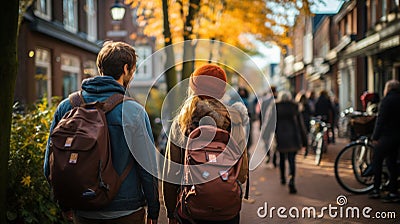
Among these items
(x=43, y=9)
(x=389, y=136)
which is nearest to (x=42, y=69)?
(x=43, y=9)

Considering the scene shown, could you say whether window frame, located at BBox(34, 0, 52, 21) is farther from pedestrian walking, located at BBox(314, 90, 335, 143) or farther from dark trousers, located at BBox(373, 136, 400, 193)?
dark trousers, located at BBox(373, 136, 400, 193)

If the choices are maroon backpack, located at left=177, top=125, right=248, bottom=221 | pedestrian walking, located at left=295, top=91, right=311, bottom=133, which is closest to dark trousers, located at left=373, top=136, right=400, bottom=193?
maroon backpack, located at left=177, top=125, right=248, bottom=221

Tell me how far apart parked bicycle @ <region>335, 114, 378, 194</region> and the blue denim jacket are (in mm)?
5915

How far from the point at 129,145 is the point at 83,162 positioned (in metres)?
0.34

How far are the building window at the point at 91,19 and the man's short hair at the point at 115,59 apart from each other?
21.1 m

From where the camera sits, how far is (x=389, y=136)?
745 cm

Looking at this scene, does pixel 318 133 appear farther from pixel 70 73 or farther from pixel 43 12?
pixel 70 73

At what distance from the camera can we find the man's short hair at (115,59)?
124 inches

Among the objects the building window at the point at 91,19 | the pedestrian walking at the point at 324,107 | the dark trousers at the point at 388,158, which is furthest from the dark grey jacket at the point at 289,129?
the building window at the point at 91,19

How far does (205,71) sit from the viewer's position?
11.4 ft

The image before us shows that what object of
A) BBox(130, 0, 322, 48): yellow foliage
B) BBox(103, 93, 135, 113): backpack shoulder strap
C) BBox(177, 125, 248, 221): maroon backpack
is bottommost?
BBox(177, 125, 248, 221): maroon backpack

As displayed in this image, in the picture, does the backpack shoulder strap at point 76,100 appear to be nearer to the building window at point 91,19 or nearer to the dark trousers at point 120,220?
the dark trousers at point 120,220

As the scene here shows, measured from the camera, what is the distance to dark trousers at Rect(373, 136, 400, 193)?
7457mm

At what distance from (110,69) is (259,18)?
14.6m
